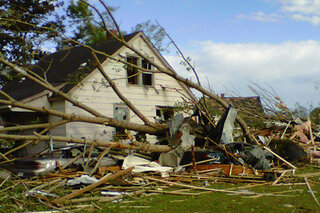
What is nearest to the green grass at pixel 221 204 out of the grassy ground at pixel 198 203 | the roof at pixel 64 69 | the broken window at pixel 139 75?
the grassy ground at pixel 198 203

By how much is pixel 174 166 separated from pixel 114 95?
7.67 meters

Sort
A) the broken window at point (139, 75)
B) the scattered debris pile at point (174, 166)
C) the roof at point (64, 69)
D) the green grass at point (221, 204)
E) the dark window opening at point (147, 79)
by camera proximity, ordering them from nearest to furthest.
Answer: the green grass at point (221, 204) < the scattered debris pile at point (174, 166) < the roof at point (64, 69) < the broken window at point (139, 75) < the dark window opening at point (147, 79)

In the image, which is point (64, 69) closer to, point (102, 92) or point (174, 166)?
point (102, 92)

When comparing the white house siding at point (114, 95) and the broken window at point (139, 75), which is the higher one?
the broken window at point (139, 75)

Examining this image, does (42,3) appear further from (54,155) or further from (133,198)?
(133,198)

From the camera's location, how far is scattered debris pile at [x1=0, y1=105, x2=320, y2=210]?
762cm

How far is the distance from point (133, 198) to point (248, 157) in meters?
3.97

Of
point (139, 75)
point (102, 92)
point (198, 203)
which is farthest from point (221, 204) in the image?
point (139, 75)

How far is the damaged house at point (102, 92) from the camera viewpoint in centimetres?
1619

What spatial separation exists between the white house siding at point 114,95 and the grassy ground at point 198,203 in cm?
797

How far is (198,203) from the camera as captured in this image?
22.3ft

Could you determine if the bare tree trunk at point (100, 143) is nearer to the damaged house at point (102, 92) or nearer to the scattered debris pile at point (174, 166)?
the scattered debris pile at point (174, 166)

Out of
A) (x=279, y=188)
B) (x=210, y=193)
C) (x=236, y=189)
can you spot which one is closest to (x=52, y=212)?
(x=210, y=193)

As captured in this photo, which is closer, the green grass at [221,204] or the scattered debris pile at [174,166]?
the green grass at [221,204]
